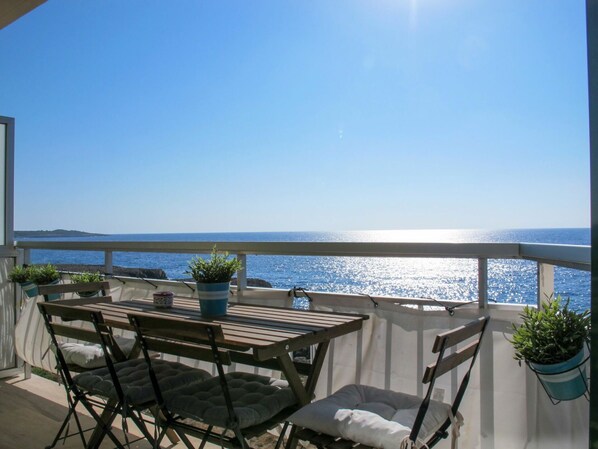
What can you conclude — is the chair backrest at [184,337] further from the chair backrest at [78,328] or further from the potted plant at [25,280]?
the potted plant at [25,280]

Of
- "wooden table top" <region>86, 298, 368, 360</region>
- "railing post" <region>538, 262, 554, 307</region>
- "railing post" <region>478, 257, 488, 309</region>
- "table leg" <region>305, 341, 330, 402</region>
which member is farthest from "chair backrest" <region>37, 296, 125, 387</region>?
"railing post" <region>538, 262, 554, 307</region>

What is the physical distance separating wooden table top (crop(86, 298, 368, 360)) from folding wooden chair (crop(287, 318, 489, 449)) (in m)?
0.25

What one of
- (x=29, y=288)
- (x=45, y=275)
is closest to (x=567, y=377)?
(x=45, y=275)

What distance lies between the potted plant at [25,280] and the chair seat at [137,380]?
69.0 inches

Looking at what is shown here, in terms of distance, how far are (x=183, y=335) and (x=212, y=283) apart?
516 mm

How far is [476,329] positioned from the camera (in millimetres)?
1799

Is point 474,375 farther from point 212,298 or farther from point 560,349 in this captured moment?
point 212,298

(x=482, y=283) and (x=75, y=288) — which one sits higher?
(x=482, y=283)

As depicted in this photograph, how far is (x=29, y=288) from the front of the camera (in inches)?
154

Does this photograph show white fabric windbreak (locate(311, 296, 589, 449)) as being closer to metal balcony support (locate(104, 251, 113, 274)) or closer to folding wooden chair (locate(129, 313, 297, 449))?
folding wooden chair (locate(129, 313, 297, 449))

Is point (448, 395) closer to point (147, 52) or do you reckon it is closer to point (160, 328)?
point (160, 328)

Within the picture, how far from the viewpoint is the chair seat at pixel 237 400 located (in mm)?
1883

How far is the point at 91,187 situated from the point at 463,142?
28.4 metres

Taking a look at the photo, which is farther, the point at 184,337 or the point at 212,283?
the point at 212,283
